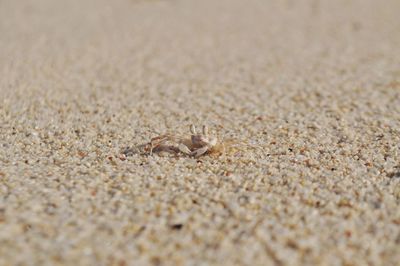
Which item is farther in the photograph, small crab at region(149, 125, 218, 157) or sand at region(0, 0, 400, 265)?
small crab at region(149, 125, 218, 157)

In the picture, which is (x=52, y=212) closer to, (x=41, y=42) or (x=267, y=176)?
(x=267, y=176)

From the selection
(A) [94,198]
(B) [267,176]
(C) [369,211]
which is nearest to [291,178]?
(B) [267,176]

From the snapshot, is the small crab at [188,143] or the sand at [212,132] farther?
the small crab at [188,143]

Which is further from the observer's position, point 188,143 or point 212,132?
point 212,132

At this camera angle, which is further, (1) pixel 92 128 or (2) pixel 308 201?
(1) pixel 92 128
